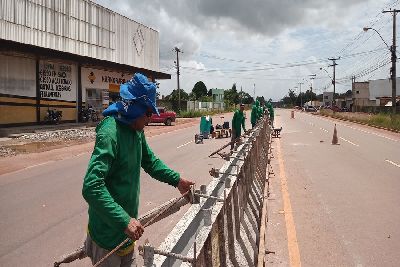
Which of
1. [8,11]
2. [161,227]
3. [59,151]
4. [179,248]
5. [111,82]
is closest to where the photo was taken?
[179,248]

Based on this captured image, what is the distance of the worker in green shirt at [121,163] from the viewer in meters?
2.61

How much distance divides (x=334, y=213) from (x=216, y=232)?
517cm

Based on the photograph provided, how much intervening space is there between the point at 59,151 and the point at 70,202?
10.4m

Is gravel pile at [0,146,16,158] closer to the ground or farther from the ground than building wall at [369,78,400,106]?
closer to the ground

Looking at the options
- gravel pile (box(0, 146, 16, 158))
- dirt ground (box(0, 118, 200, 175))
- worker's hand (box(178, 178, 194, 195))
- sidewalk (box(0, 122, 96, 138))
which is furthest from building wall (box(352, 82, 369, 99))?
worker's hand (box(178, 178, 194, 195))

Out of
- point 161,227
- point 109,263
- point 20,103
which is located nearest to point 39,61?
point 20,103

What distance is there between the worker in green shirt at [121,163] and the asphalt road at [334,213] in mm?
3179

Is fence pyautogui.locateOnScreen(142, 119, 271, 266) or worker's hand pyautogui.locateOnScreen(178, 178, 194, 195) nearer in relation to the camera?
fence pyautogui.locateOnScreen(142, 119, 271, 266)

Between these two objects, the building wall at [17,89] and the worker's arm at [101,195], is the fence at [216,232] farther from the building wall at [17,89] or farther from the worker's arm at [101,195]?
the building wall at [17,89]

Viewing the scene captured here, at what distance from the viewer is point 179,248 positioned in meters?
2.83

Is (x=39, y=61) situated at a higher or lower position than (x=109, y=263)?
higher

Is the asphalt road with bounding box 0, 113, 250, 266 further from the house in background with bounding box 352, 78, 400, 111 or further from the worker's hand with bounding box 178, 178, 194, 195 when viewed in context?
the house in background with bounding box 352, 78, 400, 111

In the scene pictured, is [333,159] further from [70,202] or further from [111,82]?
[111,82]

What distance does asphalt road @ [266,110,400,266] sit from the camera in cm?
596
